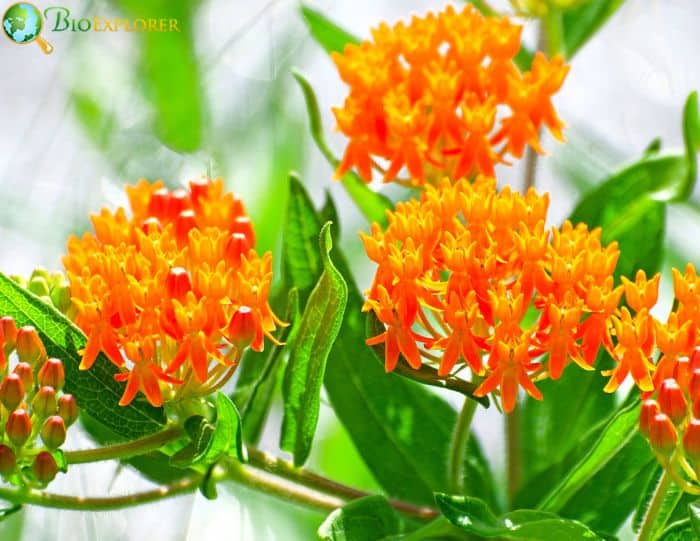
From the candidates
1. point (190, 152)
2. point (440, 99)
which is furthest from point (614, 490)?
point (190, 152)

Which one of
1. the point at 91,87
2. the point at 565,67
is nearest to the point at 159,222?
the point at 565,67

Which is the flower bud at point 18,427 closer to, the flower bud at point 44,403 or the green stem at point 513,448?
the flower bud at point 44,403

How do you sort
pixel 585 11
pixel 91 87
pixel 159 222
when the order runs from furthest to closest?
pixel 91 87
pixel 585 11
pixel 159 222

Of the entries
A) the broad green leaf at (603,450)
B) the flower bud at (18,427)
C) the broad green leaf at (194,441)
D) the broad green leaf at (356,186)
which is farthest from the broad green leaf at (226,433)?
the broad green leaf at (356,186)

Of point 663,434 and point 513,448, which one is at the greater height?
point 663,434

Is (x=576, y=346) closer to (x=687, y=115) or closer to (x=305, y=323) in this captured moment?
(x=305, y=323)

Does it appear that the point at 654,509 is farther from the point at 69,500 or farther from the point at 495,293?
the point at 69,500
